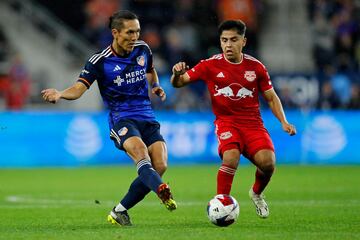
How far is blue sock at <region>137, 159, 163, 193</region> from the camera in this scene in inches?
368

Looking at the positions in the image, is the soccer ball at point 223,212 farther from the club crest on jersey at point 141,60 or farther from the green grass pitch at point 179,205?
the club crest on jersey at point 141,60

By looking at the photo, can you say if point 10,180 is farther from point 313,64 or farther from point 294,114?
point 313,64

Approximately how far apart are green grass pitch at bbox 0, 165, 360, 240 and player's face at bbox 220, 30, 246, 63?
1789 mm

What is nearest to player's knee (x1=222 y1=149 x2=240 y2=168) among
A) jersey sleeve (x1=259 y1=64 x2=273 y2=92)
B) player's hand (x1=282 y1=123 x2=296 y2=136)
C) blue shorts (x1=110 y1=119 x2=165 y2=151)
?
player's hand (x1=282 y1=123 x2=296 y2=136)

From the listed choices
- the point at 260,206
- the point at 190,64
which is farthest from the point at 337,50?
the point at 260,206

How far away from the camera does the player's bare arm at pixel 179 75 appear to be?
998cm

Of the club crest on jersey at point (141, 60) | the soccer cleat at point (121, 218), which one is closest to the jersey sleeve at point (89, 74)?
the club crest on jersey at point (141, 60)

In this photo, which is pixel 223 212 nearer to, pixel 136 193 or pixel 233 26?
pixel 136 193

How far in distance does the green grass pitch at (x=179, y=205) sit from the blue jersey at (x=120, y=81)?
1198mm

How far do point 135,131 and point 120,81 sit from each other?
569 millimetres

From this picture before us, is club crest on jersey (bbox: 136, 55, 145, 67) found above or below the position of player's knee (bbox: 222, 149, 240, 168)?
above

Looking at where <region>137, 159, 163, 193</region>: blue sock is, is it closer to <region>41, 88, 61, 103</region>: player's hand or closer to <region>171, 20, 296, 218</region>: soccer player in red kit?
<region>171, 20, 296, 218</region>: soccer player in red kit

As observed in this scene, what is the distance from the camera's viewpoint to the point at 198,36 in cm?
2669

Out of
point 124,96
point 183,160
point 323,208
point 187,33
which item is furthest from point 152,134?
point 187,33
